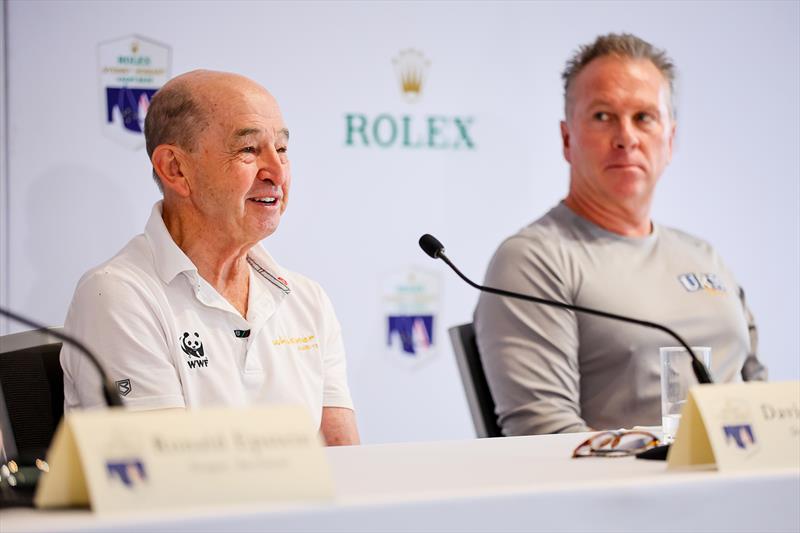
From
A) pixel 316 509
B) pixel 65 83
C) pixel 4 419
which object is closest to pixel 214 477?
pixel 316 509

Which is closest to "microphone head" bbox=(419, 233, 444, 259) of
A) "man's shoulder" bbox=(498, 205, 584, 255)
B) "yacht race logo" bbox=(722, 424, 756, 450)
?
"yacht race logo" bbox=(722, 424, 756, 450)

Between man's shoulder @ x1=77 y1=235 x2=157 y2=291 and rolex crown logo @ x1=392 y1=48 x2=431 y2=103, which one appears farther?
rolex crown logo @ x1=392 y1=48 x2=431 y2=103

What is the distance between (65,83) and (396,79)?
1057mm

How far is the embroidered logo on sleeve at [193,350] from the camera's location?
5.48ft

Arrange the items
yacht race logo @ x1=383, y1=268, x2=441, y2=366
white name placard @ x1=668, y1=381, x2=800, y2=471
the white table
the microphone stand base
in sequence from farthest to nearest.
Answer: yacht race logo @ x1=383, y1=268, x2=441, y2=366, the microphone stand base, white name placard @ x1=668, y1=381, x2=800, y2=471, the white table

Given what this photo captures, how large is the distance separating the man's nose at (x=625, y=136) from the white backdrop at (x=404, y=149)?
1.11 meters

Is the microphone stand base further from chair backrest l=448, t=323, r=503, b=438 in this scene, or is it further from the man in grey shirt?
chair backrest l=448, t=323, r=503, b=438

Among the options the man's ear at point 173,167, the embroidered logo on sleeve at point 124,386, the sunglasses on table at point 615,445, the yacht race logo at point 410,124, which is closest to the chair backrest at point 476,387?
the man's ear at point 173,167

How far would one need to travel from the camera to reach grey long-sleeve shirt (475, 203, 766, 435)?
78.0 inches

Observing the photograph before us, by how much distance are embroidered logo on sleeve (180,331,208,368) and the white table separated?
0.75m

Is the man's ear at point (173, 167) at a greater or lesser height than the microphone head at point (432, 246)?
greater

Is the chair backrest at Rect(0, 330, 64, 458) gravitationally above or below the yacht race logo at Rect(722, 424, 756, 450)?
below

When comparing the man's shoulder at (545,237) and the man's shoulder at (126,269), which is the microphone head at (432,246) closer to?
the man's shoulder at (126,269)

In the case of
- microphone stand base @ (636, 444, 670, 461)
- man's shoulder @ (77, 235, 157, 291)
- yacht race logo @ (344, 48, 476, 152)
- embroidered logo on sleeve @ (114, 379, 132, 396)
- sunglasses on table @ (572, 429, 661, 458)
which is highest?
yacht race logo @ (344, 48, 476, 152)
